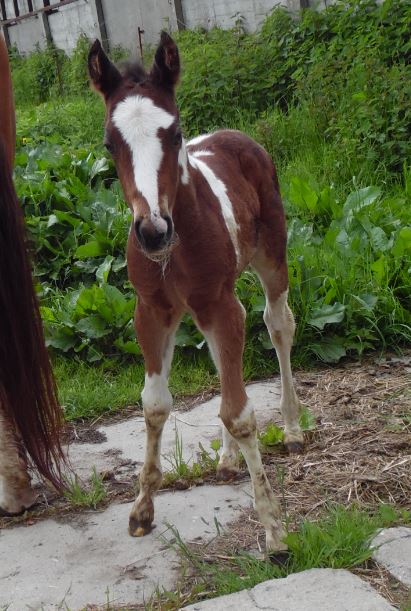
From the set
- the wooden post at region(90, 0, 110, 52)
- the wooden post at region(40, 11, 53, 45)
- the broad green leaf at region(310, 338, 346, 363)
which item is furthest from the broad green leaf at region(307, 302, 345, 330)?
the wooden post at region(40, 11, 53, 45)

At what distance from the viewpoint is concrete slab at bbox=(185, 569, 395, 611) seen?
8.64 ft

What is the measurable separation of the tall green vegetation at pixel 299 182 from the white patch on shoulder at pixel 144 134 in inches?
58.2

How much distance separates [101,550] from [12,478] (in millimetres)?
573

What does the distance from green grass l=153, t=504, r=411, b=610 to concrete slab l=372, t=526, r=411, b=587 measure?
1.5 inches

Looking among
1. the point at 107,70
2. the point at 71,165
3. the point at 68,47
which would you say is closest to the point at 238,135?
the point at 107,70

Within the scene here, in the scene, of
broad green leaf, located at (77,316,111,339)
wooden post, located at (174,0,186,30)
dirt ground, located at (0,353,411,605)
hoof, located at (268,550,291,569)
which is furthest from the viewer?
wooden post, located at (174,0,186,30)

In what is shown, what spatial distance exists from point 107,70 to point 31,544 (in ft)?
6.08

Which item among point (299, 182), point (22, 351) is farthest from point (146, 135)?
point (299, 182)

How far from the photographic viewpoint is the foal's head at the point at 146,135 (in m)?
2.79

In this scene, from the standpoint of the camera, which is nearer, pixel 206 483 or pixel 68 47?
pixel 206 483

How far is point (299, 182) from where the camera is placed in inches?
237

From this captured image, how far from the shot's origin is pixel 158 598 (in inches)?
112

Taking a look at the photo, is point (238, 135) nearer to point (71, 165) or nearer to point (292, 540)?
point (292, 540)

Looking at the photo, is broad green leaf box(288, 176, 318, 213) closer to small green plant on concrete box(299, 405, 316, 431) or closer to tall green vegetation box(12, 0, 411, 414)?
tall green vegetation box(12, 0, 411, 414)
